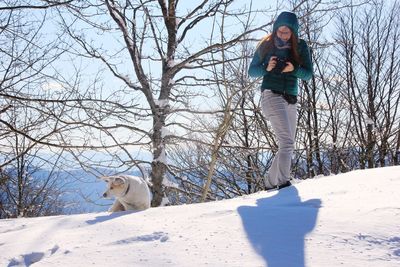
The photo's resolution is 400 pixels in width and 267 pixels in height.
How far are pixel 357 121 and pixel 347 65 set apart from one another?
219 centimetres

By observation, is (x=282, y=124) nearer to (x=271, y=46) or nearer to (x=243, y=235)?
(x=271, y=46)

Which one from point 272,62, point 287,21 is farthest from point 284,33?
point 272,62

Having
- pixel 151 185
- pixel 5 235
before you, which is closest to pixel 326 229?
pixel 5 235

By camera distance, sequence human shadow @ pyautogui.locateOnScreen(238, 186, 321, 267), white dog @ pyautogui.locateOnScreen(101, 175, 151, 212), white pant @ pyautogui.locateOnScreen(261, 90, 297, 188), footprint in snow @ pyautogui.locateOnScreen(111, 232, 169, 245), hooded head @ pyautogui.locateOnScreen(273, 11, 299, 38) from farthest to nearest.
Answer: white dog @ pyautogui.locateOnScreen(101, 175, 151, 212) < white pant @ pyautogui.locateOnScreen(261, 90, 297, 188) < hooded head @ pyautogui.locateOnScreen(273, 11, 299, 38) < footprint in snow @ pyautogui.locateOnScreen(111, 232, 169, 245) < human shadow @ pyautogui.locateOnScreen(238, 186, 321, 267)

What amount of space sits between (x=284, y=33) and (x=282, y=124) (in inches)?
37.6

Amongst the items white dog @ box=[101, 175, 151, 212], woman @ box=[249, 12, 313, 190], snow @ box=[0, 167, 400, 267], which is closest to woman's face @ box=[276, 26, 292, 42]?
woman @ box=[249, 12, 313, 190]

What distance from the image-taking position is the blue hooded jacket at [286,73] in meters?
4.26

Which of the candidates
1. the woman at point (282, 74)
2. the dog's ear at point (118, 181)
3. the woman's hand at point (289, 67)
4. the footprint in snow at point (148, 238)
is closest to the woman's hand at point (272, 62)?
the woman at point (282, 74)

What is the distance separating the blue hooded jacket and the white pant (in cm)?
11

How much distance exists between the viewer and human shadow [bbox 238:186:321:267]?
2318 mm

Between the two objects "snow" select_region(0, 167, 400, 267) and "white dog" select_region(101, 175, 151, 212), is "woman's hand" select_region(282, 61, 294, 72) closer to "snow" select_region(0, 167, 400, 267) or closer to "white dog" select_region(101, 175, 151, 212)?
"snow" select_region(0, 167, 400, 267)

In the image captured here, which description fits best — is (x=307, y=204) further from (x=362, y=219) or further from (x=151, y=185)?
(x=151, y=185)

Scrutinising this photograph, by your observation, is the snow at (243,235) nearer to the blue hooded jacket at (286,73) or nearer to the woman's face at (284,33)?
the blue hooded jacket at (286,73)

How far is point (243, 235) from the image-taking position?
2.69 meters
